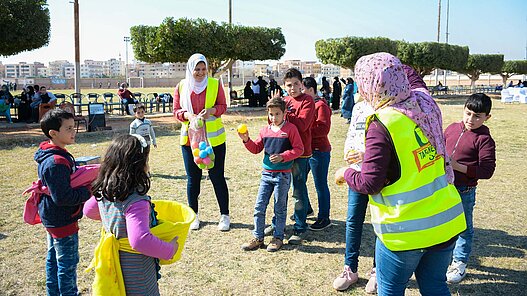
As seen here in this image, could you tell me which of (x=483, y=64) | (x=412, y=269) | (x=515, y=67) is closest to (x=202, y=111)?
(x=412, y=269)

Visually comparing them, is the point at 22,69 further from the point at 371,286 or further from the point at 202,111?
the point at 371,286

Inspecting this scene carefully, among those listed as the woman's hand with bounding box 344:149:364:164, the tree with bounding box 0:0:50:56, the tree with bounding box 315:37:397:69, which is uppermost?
the tree with bounding box 315:37:397:69

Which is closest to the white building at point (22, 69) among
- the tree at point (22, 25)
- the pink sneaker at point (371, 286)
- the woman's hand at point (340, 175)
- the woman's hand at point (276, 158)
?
the tree at point (22, 25)

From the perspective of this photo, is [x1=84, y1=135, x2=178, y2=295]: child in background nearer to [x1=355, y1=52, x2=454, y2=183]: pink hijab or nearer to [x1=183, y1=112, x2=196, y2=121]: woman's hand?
[x1=355, y1=52, x2=454, y2=183]: pink hijab

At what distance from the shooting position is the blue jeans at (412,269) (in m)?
2.16

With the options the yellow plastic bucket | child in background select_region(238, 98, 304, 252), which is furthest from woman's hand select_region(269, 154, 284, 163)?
the yellow plastic bucket

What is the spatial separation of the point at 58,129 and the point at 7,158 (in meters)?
7.60

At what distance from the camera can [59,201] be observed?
2.67 meters

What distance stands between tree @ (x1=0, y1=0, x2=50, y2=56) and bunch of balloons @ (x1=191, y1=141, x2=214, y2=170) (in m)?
12.5

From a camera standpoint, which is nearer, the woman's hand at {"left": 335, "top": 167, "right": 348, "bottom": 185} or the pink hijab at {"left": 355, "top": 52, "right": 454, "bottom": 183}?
the pink hijab at {"left": 355, "top": 52, "right": 454, "bottom": 183}

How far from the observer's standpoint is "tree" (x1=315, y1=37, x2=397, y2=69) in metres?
30.3

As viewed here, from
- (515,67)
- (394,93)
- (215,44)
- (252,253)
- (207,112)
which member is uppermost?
(515,67)

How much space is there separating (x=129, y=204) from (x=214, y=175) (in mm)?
2620

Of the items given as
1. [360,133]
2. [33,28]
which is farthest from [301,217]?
[33,28]
